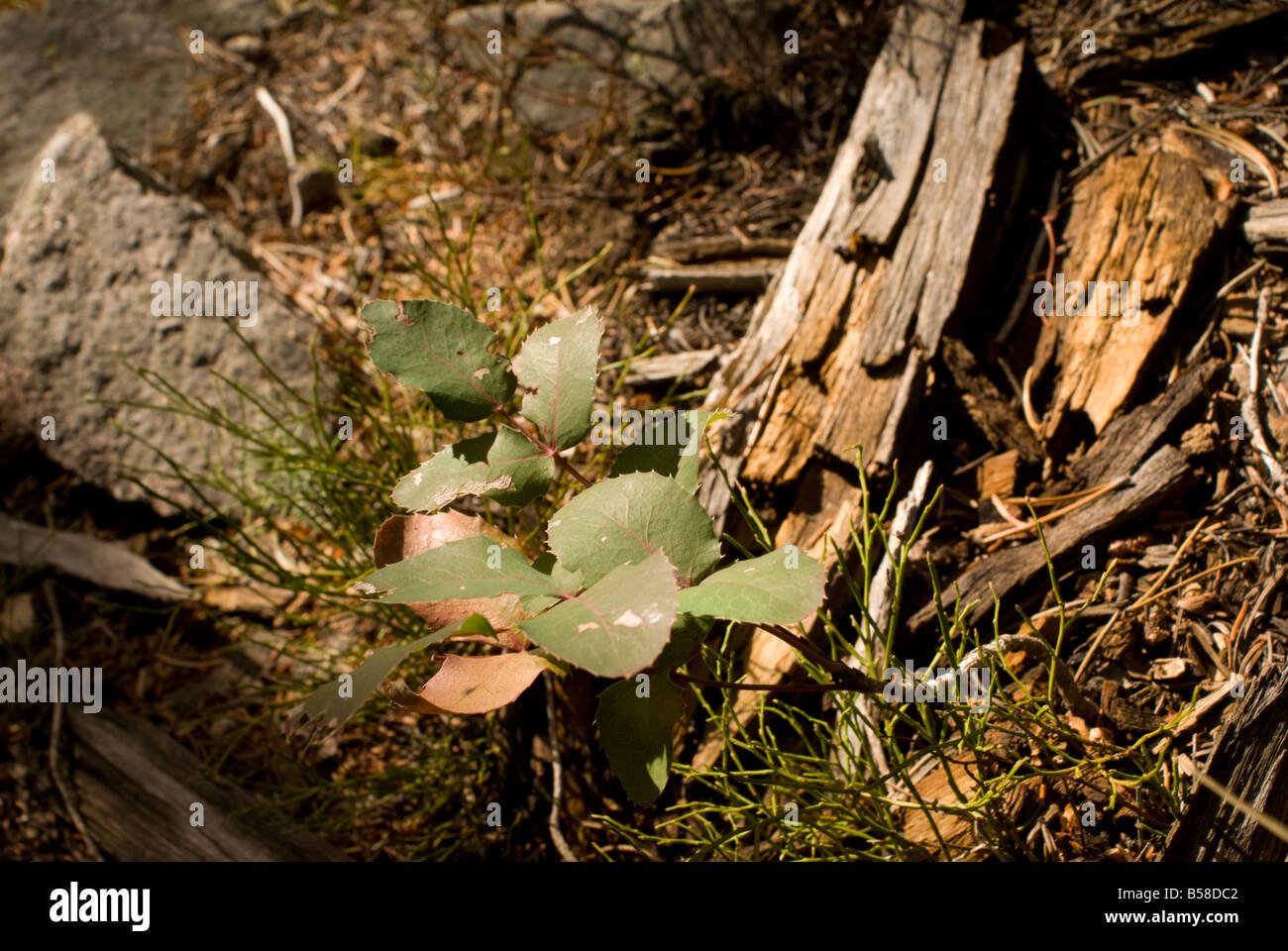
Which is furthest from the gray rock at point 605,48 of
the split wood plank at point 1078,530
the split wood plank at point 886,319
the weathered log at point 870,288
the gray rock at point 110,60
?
the split wood plank at point 1078,530

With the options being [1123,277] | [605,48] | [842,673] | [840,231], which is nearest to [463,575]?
[842,673]

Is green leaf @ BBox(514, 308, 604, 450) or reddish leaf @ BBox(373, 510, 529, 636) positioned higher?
green leaf @ BBox(514, 308, 604, 450)

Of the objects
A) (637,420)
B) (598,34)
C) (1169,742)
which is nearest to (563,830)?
(637,420)

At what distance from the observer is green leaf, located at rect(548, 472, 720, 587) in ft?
3.43

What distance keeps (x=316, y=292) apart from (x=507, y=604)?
2.28m

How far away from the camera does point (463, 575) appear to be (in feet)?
3.21

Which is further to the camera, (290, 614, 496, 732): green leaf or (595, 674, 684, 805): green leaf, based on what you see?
(595, 674, 684, 805): green leaf

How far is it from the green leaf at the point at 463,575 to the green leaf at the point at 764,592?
0.62ft

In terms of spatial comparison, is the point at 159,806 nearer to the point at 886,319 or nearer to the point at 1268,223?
the point at 886,319

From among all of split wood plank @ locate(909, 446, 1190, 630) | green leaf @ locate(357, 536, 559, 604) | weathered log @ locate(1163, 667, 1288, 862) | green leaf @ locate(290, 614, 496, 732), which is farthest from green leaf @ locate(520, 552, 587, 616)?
weathered log @ locate(1163, 667, 1288, 862)

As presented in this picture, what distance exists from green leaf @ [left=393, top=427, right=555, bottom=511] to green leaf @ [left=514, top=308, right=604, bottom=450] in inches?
1.7

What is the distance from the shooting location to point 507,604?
1.10 m

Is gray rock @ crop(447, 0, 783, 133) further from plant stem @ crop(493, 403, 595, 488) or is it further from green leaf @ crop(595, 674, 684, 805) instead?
green leaf @ crop(595, 674, 684, 805)

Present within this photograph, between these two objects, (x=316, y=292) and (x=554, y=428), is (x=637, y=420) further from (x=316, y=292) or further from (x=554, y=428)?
(x=316, y=292)
